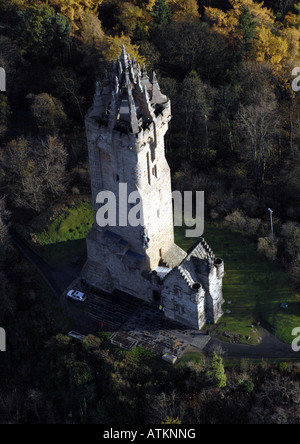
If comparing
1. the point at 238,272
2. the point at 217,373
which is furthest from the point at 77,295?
the point at 217,373

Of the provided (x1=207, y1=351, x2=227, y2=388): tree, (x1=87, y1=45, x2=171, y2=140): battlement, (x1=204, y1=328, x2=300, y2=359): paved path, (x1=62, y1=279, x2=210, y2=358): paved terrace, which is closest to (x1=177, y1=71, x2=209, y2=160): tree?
(x1=87, y1=45, x2=171, y2=140): battlement

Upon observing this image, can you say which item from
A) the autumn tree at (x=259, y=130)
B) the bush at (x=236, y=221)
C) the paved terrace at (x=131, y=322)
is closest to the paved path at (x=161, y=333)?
the paved terrace at (x=131, y=322)

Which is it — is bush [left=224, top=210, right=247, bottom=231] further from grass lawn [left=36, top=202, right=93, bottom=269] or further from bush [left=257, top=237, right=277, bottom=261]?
grass lawn [left=36, top=202, right=93, bottom=269]

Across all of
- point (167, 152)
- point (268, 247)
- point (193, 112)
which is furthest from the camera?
point (167, 152)

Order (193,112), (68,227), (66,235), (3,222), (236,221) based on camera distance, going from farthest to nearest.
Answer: (193,112) → (3,222) → (68,227) → (66,235) → (236,221)

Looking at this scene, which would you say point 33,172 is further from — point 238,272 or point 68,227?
point 238,272

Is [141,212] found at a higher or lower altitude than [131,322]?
higher
